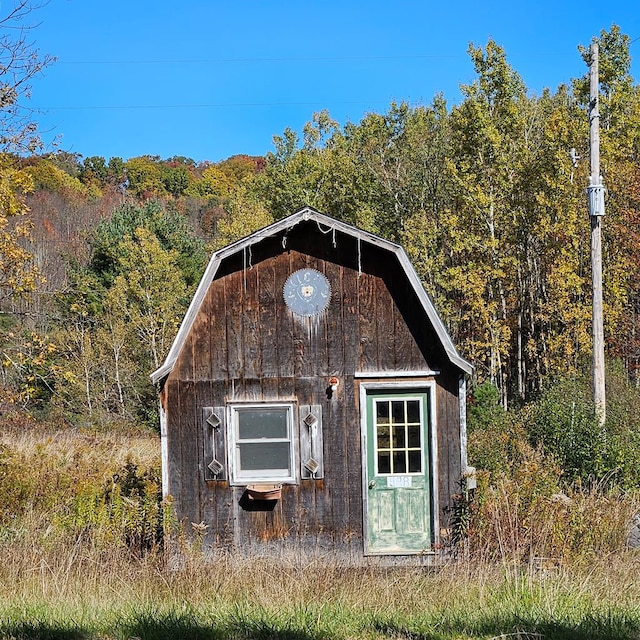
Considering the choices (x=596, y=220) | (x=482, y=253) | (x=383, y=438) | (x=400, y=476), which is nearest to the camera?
(x=400, y=476)

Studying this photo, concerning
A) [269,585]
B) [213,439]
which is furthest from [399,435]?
[269,585]

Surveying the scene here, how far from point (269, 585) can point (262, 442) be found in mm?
2976

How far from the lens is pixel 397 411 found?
405 inches

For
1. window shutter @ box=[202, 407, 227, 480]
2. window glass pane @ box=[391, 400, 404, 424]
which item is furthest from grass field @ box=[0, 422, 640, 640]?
window glass pane @ box=[391, 400, 404, 424]

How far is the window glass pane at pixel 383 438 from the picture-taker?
10.3 m

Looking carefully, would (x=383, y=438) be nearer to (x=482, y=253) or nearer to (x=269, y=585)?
(x=269, y=585)

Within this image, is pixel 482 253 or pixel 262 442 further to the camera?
pixel 482 253

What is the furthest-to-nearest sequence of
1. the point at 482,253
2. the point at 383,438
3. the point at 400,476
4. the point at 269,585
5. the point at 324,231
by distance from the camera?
1. the point at 482,253
2. the point at 383,438
3. the point at 400,476
4. the point at 324,231
5. the point at 269,585

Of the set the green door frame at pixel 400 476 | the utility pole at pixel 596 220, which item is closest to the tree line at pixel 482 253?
the utility pole at pixel 596 220

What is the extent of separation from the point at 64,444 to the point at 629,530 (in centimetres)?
1262

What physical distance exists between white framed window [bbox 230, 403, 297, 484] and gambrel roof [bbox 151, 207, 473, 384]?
123 centimetres

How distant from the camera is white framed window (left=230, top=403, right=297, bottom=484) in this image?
10.2m

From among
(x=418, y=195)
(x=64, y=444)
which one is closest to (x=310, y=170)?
(x=418, y=195)

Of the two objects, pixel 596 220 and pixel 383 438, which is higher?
pixel 596 220
